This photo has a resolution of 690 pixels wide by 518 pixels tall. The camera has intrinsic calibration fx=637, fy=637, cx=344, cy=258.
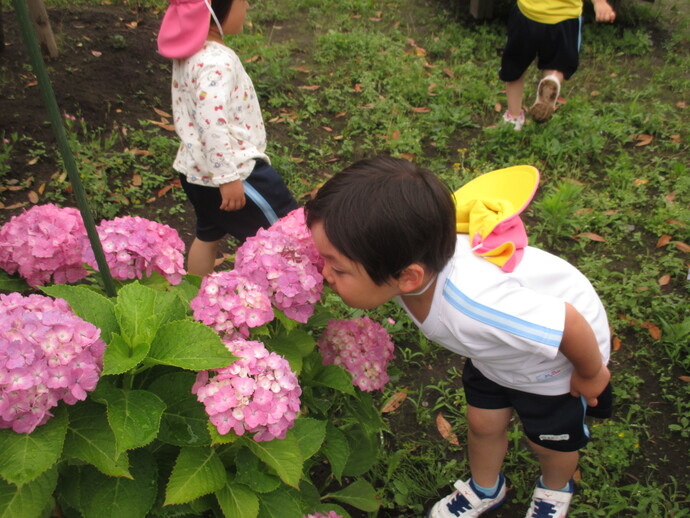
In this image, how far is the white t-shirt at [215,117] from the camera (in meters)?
2.39

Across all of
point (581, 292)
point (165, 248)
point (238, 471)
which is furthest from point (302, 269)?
point (581, 292)

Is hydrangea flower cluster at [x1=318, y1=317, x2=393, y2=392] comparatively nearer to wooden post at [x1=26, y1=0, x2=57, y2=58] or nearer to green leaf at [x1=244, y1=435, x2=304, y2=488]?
green leaf at [x1=244, y1=435, x2=304, y2=488]

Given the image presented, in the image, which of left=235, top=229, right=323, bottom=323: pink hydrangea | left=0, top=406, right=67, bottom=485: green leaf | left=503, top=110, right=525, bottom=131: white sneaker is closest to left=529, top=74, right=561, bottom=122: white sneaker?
left=503, top=110, right=525, bottom=131: white sneaker

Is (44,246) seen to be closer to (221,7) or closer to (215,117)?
(215,117)

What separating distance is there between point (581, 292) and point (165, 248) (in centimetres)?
116

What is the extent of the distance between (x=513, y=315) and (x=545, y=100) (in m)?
3.20

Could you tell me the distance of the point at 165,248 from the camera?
1.63 metres

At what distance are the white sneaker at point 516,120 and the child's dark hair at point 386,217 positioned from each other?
10.3 feet

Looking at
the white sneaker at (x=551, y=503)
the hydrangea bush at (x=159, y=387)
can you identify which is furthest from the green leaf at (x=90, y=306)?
the white sneaker at (x=551, y=503)

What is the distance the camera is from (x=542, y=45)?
14.3 feet

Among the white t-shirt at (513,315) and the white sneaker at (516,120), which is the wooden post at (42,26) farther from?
the white t-shirt at (513,315)

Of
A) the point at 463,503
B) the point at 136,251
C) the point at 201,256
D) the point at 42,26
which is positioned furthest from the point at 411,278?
the point at 42,26

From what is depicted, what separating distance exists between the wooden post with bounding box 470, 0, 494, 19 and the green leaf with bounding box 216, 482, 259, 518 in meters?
5.69

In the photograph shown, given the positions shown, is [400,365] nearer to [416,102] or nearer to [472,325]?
[472,325]
